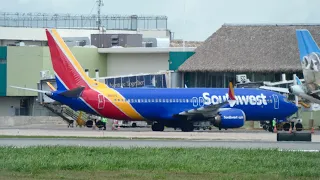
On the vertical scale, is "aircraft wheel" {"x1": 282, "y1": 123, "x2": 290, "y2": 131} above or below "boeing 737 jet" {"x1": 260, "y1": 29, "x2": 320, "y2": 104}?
below

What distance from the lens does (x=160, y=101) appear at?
61062mm

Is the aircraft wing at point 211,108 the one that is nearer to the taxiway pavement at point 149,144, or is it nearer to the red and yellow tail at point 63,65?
the red and yellow tail at point 63,65

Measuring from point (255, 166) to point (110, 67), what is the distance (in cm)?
6958

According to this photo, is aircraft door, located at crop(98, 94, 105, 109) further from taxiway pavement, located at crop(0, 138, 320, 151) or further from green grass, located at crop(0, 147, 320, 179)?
green grass, located at crop(0, 147, 320, 179)

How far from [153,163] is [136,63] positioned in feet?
221

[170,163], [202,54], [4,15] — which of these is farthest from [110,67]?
[170,163]

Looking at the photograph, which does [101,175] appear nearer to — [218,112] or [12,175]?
[12,175]

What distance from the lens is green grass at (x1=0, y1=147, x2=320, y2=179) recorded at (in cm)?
2544

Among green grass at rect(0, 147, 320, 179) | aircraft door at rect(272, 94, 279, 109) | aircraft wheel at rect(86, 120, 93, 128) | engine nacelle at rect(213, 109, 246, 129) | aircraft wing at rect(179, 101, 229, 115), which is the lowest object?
green grass at rect(0, 147, 320, 179)

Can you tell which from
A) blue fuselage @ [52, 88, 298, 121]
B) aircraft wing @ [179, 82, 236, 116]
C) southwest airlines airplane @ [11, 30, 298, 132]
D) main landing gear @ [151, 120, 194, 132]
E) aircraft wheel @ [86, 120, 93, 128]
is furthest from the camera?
aircraft wheel @ [86, 120, 93, 128]

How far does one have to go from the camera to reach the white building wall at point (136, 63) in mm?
93875

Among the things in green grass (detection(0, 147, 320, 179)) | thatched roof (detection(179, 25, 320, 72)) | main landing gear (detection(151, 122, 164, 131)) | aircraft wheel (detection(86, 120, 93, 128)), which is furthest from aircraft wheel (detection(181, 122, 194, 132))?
green grass (detection(0, 147, 320, 179))

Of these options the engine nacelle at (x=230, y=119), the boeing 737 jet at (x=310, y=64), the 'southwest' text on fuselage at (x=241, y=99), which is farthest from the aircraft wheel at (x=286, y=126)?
the boeing 737 jet at (x=310, y=64)

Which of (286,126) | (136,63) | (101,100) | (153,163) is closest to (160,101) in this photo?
(101,100)
